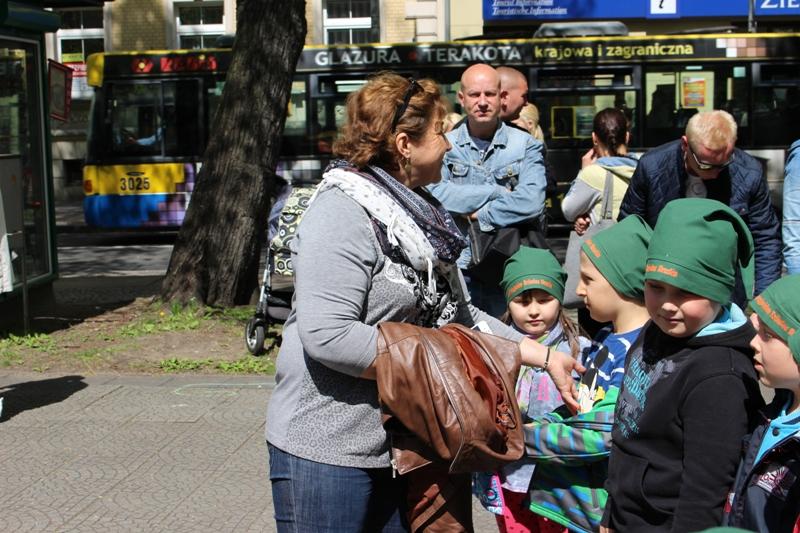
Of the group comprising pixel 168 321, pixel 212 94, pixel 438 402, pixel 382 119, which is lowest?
pixel 168 321

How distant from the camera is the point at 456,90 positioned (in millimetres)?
17109

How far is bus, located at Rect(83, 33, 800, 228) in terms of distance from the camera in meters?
17.0

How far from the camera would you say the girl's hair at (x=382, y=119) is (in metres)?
2.91

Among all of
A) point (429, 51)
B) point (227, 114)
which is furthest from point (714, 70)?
point (227, 114)

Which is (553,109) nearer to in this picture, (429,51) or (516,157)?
(429,51)

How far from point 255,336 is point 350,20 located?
66.3 feet

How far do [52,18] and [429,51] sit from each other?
26.5 ft

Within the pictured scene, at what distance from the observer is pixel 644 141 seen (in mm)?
17250

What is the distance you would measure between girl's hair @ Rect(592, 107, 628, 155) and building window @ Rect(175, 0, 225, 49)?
22.4m

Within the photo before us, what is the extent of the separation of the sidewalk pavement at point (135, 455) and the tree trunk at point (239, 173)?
1767 millimetres

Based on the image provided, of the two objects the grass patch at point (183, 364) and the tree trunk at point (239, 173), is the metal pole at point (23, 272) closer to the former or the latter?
the tree trunk at point (239, 173)

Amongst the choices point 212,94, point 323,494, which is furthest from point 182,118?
point 323,494

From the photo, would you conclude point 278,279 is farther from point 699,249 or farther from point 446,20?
point 446,20

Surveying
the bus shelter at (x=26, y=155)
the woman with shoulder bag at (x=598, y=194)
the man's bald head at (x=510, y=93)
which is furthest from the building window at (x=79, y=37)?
the woman with shoulder bag at (x=598, y=194)
